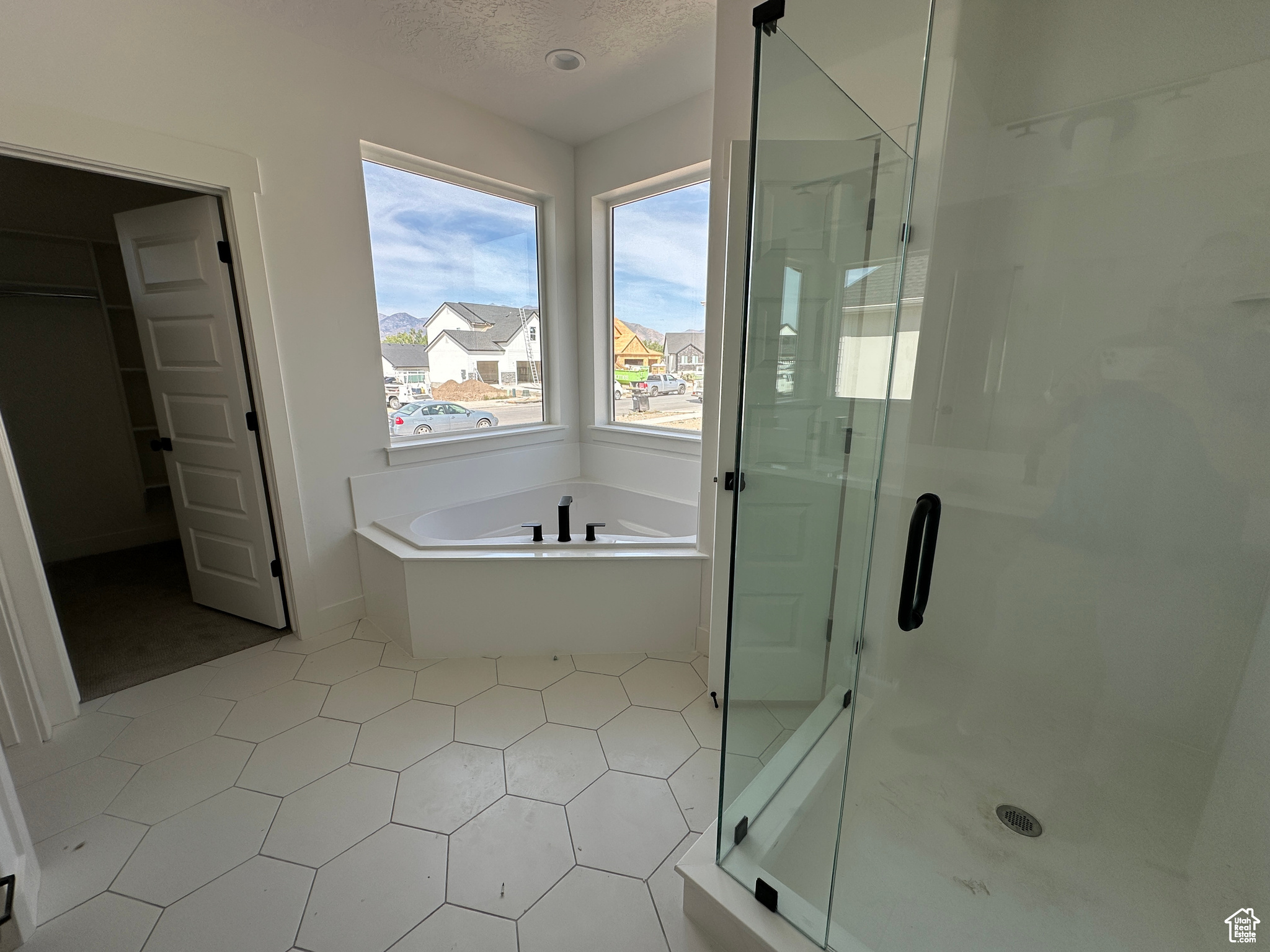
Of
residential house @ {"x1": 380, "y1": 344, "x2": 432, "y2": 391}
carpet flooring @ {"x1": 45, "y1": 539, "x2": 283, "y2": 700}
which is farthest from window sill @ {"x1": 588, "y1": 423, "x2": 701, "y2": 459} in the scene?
carpet flooring @ {"x1": 45, "y1": 539, "x2": 283, "y2": 700}

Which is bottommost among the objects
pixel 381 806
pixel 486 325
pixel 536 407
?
pixel 381 806

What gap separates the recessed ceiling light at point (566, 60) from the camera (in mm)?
2184

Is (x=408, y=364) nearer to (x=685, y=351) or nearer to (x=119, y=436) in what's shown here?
(x=685, y=351)

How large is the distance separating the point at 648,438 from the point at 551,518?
83 centimetres

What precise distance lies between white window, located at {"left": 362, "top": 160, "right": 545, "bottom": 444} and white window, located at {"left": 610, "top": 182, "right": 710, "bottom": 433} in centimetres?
55

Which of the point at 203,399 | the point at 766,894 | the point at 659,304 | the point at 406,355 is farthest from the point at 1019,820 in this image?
the point at 203,399

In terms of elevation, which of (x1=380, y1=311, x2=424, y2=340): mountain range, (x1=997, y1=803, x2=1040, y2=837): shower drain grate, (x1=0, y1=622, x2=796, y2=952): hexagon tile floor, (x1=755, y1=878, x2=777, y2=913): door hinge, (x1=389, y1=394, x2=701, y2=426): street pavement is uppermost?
(x1=380, y1=311, x2=424, y2=340): mountain range

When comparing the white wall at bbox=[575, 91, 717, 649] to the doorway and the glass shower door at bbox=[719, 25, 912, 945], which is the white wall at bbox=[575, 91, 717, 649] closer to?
the glass shower door at bbox=[719, 25, 912, 945]

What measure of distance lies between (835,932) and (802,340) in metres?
1.25

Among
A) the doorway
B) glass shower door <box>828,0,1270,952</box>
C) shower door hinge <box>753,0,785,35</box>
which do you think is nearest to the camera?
shower door hinge <box>753,0,785,35</box>

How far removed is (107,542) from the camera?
3.35 m

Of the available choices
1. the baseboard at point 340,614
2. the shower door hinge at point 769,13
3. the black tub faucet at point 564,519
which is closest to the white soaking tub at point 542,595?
the black tub faucet at point 564,519

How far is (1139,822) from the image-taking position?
1.41m

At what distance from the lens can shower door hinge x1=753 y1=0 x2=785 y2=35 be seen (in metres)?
0.83
